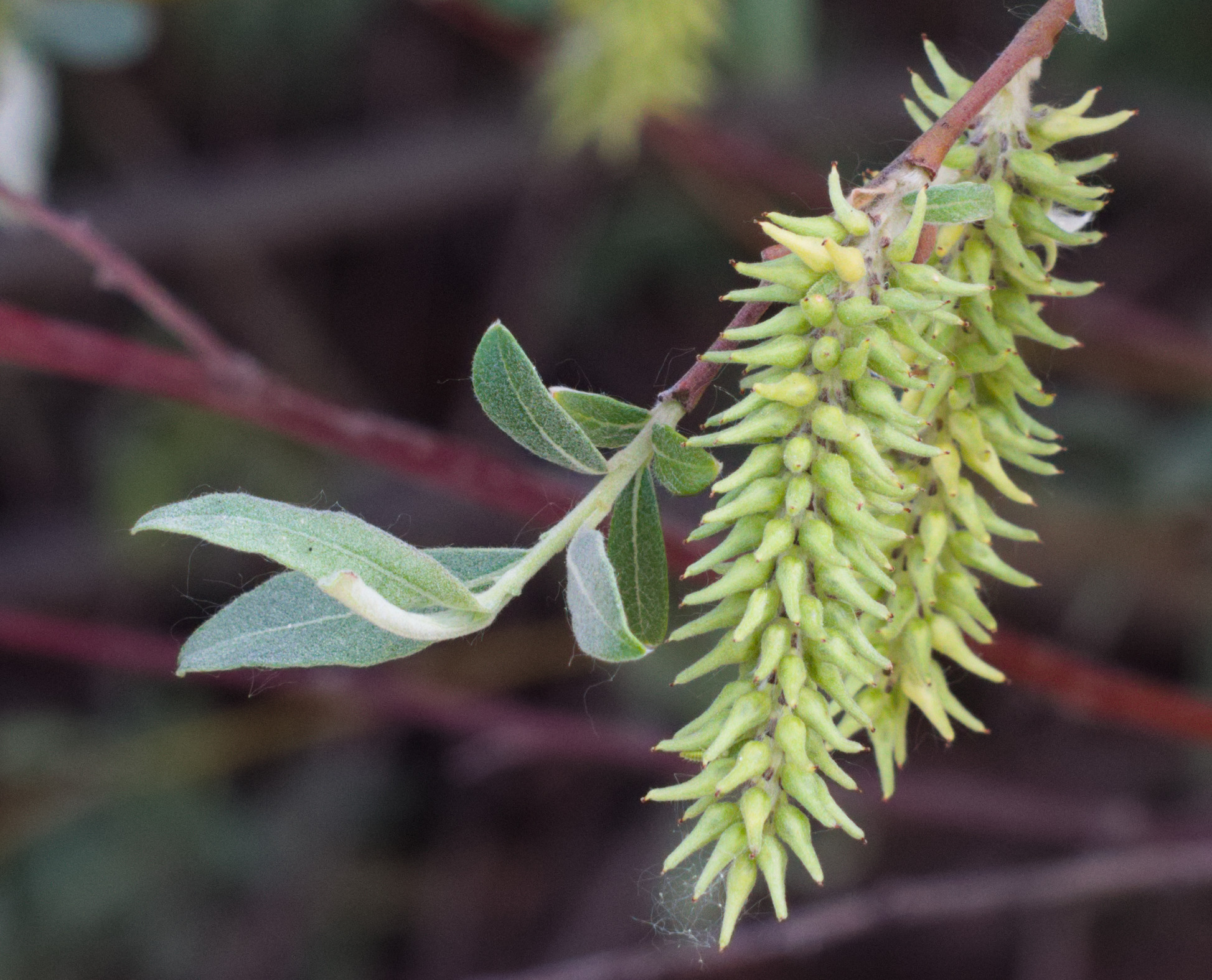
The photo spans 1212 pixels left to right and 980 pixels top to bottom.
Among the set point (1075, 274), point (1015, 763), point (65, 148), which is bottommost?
point (1015, 763)

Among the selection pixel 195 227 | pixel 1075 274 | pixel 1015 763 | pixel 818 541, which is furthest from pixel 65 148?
pixel 818 541

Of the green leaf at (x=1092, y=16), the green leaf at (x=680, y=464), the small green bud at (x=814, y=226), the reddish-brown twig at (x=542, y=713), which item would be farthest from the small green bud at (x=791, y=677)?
the reddish-brown twig at (x=542, y=713)

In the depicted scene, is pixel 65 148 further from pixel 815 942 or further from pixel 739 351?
pixel 739 351

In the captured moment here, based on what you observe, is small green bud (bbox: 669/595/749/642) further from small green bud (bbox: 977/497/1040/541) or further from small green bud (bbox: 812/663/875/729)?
small green bud (bbox: 977/497/1040/541)

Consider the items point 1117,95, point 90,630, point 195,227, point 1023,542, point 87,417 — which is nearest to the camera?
point 90,630

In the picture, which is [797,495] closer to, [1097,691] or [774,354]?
[774,354]

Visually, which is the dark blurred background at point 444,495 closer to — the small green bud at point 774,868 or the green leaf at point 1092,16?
the green leaf at point 1092,16
